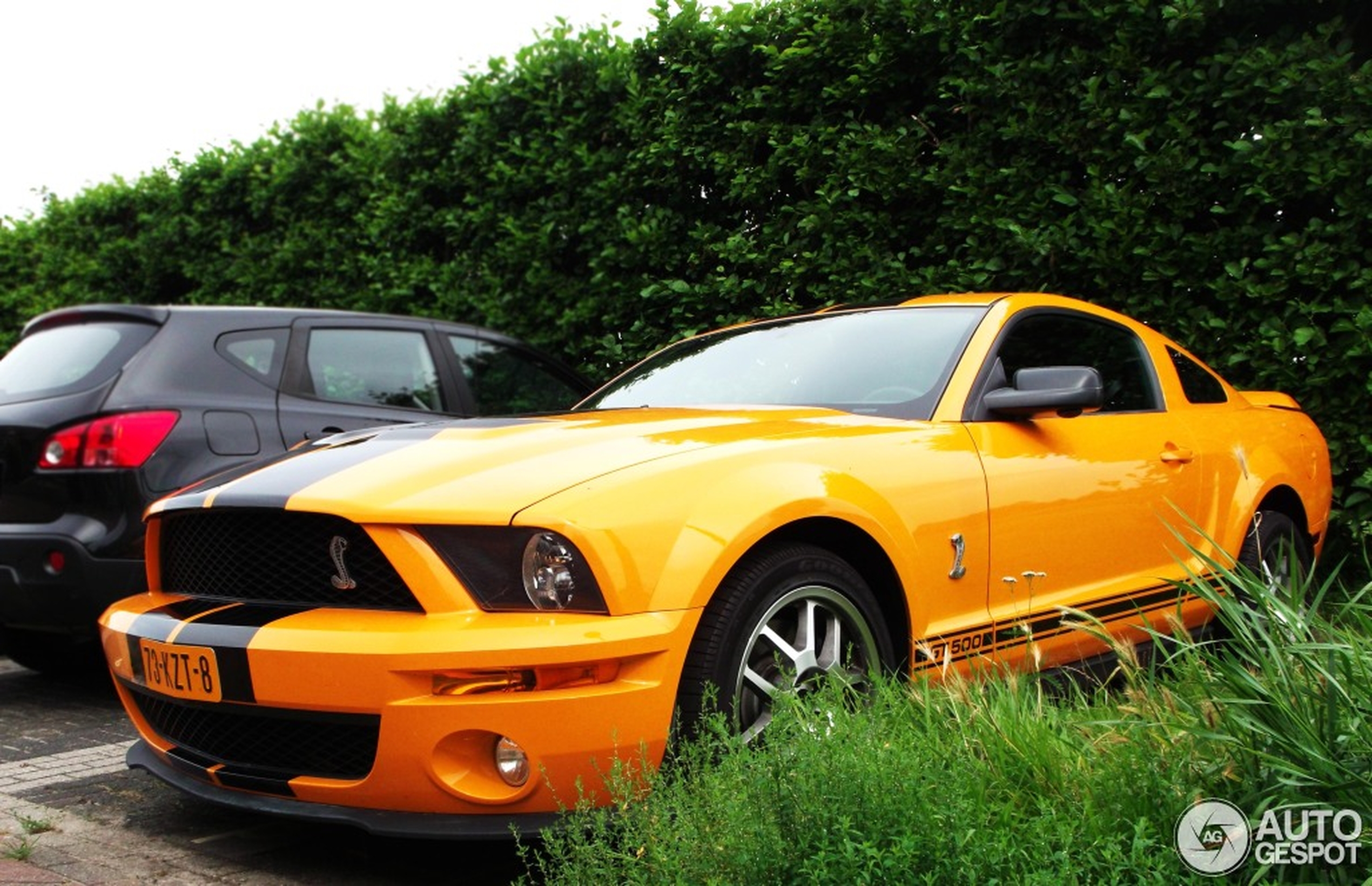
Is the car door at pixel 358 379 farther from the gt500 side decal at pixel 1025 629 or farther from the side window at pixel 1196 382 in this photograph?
the side window at pixel 1196 382

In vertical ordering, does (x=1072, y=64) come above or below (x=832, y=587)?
above

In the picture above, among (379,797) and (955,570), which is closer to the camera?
(379,797)

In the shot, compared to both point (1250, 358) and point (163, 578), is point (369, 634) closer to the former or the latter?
point (163, 578)

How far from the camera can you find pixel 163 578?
3582 mm

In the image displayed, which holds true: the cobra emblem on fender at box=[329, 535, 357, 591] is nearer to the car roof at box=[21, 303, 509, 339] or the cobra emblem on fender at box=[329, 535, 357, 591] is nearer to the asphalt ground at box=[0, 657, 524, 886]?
the asphalt ground at box=[0, 657, 524, 886]

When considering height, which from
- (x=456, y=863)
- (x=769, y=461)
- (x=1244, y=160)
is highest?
(x=1244, y=160)

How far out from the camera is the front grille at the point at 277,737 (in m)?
2.90

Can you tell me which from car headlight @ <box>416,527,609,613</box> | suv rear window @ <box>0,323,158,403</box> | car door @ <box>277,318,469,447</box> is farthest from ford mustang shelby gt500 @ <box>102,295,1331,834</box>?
suv rear window @ <box>0,323,158,403</box>

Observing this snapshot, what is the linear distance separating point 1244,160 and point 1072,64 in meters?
0.94

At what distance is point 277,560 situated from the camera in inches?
125

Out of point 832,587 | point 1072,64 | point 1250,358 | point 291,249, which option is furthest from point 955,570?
point 291,249

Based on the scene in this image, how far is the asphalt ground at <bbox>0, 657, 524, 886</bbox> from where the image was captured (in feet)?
10.3

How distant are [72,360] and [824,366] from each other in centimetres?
313

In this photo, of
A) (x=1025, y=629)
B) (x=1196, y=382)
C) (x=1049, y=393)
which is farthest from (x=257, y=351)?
(x=1196, y=382)
